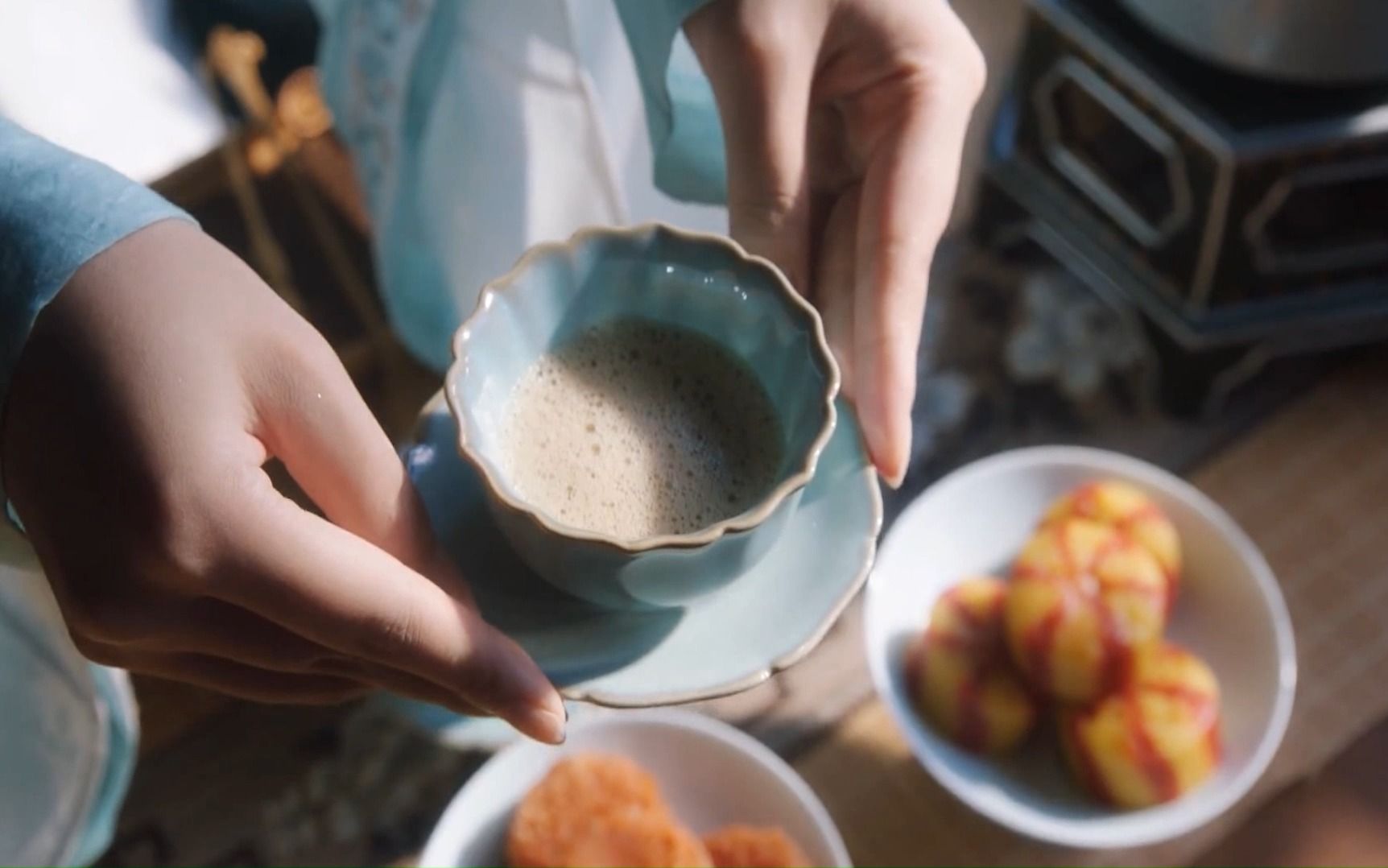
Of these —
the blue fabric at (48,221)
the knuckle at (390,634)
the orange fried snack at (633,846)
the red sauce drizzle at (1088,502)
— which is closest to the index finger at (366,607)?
the knuckle at (390,634)

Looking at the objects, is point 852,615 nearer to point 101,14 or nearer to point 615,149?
point 615,149

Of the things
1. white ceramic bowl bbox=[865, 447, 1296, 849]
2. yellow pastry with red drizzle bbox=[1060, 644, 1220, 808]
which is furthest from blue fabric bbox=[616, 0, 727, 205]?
yellow pastry with red drizzle bbox=[1060, 644, 1220, 808]

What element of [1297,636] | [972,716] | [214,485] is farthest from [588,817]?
[1297,636]

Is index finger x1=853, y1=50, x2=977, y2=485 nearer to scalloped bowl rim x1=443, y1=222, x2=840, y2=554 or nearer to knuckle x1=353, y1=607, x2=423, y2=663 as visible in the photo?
scalloped bowl rim x1=443, y1=222, x2=840, y2=554

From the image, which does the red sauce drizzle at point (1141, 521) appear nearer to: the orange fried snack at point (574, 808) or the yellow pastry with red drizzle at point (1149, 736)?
the yellow pastry with red drizzle at point (1149, 736)

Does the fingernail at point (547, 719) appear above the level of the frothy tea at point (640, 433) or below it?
below
